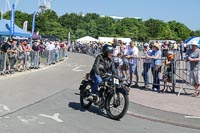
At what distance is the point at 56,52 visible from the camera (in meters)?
32.3

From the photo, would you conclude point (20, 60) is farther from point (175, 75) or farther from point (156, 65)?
point (175, 75)

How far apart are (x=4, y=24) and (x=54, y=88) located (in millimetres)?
17790

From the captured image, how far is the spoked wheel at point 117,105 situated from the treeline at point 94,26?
86.2 metres

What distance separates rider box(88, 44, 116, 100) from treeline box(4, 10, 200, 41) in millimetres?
85716

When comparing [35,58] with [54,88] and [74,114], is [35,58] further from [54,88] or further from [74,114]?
[74,114]

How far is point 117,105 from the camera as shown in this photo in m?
9.24

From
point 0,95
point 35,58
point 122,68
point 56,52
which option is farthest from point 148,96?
point 56,52

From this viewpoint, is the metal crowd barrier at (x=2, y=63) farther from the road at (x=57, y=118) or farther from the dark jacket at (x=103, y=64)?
the dark jacket at (x=103, y=64)

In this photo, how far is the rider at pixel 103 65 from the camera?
9578 millimetres

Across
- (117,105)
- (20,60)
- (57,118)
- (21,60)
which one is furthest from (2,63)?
(117,105)

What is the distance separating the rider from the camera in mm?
9578

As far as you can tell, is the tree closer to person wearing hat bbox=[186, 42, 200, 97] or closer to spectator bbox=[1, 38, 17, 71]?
spectator bbox=[1, 38, 17, 71]

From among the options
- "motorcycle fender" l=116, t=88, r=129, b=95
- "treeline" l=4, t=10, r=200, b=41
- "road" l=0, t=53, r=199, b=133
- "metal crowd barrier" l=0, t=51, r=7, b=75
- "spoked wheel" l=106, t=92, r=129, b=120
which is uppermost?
"treeline" l=4, t=10, r=200, b=41

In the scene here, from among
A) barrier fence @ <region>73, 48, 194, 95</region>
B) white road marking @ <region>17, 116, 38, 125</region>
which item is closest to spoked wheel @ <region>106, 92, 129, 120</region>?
white road marking @ <region>17, 116, 38, 125</region>
